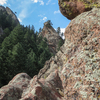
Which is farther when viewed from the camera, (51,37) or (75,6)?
(51,37)

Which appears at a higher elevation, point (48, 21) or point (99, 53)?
point (48, 21)

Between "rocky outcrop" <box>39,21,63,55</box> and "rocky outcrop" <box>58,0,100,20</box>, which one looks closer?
"rocky outcrop" <box>58,0,100,20</box>

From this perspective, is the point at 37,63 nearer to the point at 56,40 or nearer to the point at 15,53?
the point at 15,53

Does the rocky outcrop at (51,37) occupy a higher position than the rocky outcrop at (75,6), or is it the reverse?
the rocky outcrop at (51,37)

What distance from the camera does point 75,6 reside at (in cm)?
1059

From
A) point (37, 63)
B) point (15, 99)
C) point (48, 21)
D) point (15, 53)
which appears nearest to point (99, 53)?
point (15, 99)

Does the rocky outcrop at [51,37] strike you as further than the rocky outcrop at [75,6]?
Yes

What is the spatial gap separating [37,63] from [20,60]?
901 centimetres

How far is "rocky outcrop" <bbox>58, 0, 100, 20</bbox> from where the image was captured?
955 centimetres

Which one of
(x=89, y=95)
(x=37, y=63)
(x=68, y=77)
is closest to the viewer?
(x=89, y=95)

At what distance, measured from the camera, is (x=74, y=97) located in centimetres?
405

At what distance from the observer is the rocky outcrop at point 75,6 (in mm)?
9555

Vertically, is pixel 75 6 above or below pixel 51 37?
below

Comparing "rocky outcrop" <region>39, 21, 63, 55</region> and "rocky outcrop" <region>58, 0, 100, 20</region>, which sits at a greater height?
"rocky outcrop" <region>39, 21, 63, 55</region>
